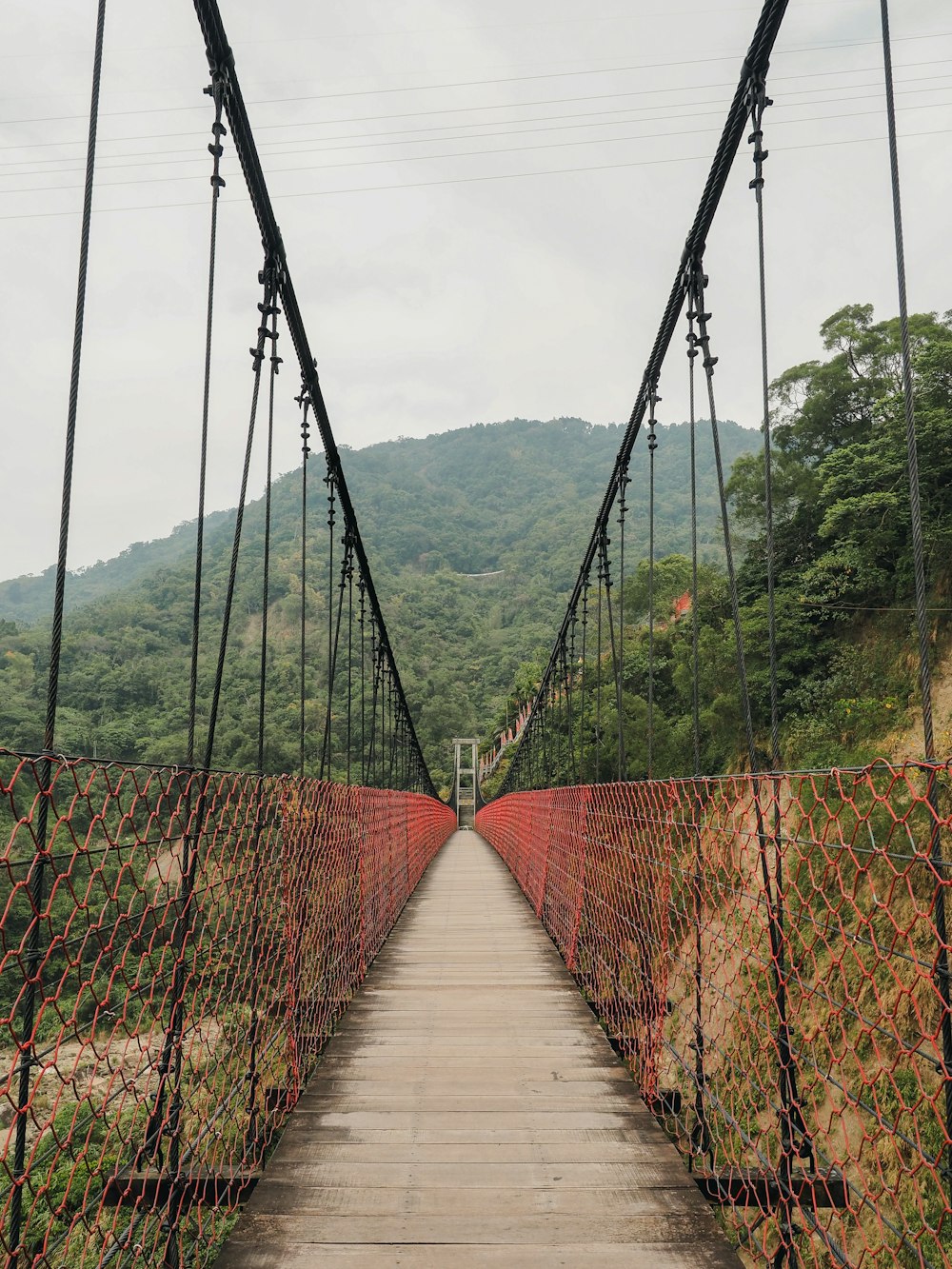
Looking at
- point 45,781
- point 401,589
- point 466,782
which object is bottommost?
point 466,782

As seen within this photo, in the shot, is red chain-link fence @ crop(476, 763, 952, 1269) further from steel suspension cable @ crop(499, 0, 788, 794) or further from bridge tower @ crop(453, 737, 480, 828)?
bridge tower @ crop(453, 737, 480, 828)

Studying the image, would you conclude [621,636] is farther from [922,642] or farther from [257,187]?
[922,642]

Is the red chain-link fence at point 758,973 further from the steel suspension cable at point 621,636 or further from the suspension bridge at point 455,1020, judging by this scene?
the steel suspension cable at point 621,636

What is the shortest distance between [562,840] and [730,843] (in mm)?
2378

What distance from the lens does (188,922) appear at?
4.52ft

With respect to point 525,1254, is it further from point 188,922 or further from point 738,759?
point 738,759

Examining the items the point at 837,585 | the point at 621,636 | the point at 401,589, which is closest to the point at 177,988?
the point at 621,636

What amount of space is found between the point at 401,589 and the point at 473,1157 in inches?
1662

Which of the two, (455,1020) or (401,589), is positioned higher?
(401,589)

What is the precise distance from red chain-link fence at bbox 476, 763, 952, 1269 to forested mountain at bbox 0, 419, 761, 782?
13.5m

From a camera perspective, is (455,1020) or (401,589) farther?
(401,589)

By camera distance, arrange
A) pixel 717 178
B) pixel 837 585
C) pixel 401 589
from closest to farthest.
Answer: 1. pixel 717 178
2. pixel 837 585
3. pixel 401 589

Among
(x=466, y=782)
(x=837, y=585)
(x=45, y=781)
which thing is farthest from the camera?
(x=466, y=782)

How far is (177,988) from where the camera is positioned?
1.32 m
